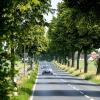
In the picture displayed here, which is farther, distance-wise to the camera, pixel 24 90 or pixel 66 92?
pixel 66 92

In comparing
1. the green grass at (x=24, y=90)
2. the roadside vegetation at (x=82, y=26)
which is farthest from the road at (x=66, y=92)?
the roadside vegetation at (x=82, y=26)

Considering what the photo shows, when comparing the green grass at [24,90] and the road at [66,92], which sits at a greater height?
the green grass at [24,90]

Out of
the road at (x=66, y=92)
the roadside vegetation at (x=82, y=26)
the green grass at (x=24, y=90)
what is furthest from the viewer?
the roadside vegetation at (x=82, y=26)

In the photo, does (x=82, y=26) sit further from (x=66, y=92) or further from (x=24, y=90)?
(x=24, y=90)

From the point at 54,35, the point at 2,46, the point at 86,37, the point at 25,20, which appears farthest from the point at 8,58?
the point at 54,35

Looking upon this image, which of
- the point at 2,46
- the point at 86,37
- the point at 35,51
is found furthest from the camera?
the point at 35,51

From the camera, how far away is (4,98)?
62.1ft

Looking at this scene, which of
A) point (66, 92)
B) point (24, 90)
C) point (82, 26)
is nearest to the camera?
point (24, 90)

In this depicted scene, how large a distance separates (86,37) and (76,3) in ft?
86.5

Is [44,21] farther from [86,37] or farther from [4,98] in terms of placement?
[86,37]

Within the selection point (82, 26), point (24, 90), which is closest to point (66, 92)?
point (24, 90)

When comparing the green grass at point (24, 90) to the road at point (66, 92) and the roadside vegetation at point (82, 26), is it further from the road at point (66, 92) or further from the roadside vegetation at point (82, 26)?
the roadside vegetation at point (82, 26)

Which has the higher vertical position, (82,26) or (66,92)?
(82,26)

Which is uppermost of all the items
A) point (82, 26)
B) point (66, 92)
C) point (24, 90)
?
point (82, 26)
